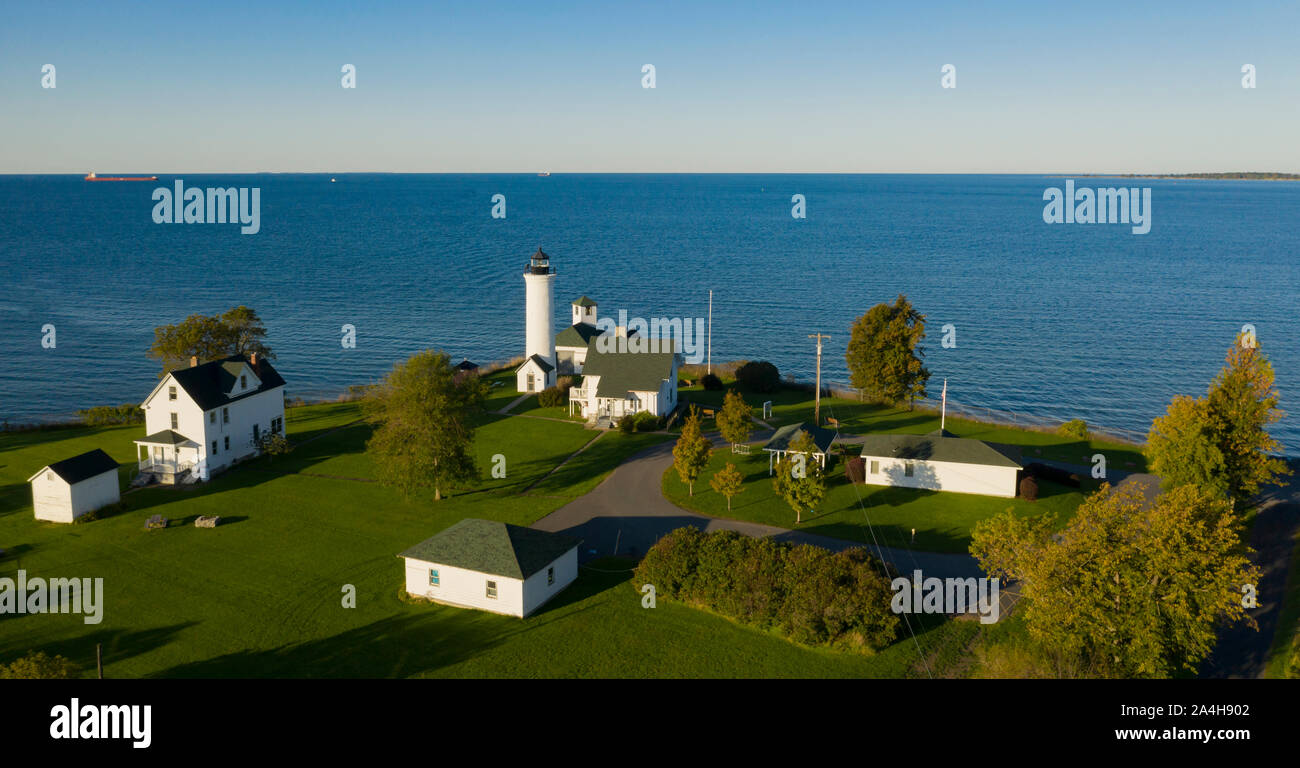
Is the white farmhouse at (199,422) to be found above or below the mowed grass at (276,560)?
above

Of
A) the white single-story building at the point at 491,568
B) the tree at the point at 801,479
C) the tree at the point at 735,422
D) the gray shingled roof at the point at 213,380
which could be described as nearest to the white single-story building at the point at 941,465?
the tree at the point at 801,479

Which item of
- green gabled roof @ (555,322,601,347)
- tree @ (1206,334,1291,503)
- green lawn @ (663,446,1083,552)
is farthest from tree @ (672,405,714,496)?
green gabled roof @ (555,322,601,347)

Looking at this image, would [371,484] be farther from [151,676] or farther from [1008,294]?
[1008,294]

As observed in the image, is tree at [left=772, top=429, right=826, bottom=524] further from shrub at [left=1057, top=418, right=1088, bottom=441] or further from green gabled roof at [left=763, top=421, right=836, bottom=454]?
shrub at [left=1057, top=418, right=1088, bottom=441]

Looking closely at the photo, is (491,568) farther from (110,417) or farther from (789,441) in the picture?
(110,417)

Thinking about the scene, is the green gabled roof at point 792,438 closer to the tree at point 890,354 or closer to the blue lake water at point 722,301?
the tree at point 890,354
